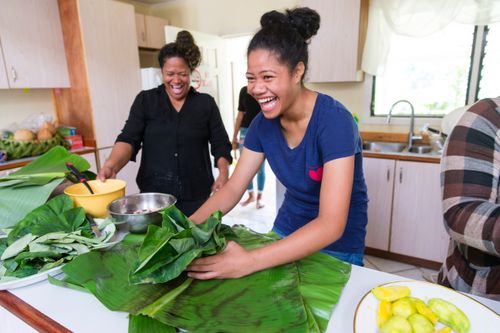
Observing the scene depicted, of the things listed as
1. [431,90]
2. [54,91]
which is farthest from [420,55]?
[54,91]

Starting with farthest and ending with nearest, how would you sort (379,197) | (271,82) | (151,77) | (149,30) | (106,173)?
(149,30)
(151,77)
(379,197)
(106,173)
(271,82)

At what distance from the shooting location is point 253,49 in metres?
0.93

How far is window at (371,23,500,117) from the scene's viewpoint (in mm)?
2490

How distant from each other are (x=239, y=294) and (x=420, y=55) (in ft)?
9.09

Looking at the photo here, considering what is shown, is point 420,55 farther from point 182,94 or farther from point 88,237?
point 88,237

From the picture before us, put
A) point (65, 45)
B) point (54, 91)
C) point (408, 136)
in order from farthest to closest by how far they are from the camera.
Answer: point (54, 91)
point (65, 45)
point (408, 136)

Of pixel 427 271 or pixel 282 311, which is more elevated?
pixel 282 311

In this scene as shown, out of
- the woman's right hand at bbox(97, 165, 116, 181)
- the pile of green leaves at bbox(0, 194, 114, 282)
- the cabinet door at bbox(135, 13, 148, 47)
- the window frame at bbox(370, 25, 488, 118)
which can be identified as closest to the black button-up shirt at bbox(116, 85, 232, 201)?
the woman's right hand at bbox(97, 165, 116, 181)

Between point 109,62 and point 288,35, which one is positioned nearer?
point 288,35

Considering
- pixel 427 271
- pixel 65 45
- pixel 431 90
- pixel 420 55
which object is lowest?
pixel 427 271

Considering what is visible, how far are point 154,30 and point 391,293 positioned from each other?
12.8ft

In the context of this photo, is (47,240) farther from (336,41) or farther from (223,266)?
(336,41)

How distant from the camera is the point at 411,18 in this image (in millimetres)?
2516

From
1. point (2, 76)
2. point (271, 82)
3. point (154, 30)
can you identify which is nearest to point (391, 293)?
point (271, 82)
